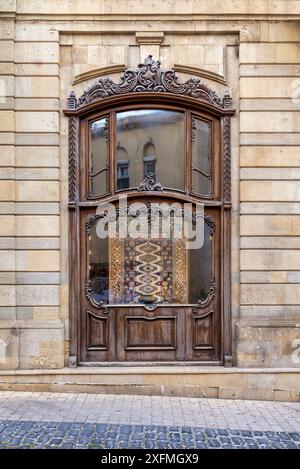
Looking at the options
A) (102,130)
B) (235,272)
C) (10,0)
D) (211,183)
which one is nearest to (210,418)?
(235,272)

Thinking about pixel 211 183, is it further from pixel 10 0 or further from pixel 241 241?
pixel 10 0

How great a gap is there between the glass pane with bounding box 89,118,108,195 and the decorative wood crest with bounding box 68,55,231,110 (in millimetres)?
467

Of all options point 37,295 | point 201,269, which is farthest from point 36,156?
point 201,269

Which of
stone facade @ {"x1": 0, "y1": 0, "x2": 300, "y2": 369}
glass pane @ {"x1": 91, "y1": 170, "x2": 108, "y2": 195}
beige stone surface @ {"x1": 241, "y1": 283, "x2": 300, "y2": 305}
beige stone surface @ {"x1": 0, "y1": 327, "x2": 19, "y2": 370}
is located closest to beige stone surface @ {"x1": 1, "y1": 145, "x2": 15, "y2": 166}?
stone facade @ {"x1": 0, "y1": 0, "x2": 300, "y2": 369}

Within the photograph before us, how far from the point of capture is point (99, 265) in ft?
25.4

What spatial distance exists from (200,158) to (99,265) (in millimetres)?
2566

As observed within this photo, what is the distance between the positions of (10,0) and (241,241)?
5.57 m

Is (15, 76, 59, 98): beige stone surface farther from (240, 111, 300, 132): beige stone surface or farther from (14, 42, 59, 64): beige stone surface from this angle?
(240, 111, 300, 132): beige stone surface

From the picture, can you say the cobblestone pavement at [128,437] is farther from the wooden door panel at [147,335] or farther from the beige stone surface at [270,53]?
the beige stone surface at [270,53]

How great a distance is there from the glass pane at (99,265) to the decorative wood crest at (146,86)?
7.34 ft

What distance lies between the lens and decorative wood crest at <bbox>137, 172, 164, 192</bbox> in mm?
7696

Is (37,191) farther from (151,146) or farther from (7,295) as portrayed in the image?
(151,146)

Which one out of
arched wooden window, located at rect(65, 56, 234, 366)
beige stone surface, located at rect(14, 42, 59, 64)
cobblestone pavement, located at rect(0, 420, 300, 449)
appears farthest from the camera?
arched wooden window, located at rect(65, 56, 234, 366)

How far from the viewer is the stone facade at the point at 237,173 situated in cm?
741
